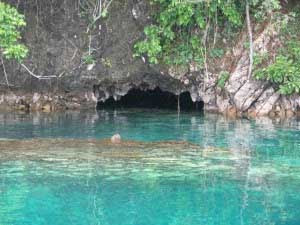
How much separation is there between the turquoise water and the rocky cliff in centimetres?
264

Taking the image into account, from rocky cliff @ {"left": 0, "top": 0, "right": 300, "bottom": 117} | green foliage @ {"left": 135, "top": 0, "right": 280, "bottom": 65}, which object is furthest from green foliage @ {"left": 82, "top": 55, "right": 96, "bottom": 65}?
green foliage @ {"left": 135, "top": 0, "right": 280, "bottom": 65}

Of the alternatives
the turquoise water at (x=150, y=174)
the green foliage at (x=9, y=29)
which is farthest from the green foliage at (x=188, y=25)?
the green foliage at (x=9, y=29)

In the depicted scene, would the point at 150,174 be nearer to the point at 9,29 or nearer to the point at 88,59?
the point at 9,29

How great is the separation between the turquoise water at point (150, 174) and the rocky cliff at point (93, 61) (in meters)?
2.64

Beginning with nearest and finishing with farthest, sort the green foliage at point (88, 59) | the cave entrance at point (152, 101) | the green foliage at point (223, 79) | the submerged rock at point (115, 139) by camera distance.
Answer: the submerged rock at point (115, 139)
the green foliage at point (223, 79)
the green foliage at point (88, 59)
the cave entrance at point (152, 101)

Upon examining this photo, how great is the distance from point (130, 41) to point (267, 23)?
389 cm

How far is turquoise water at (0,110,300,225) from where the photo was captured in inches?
308

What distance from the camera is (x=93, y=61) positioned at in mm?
18516

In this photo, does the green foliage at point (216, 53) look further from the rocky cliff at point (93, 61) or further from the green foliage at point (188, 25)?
the rocky cliff at point (93, 61)

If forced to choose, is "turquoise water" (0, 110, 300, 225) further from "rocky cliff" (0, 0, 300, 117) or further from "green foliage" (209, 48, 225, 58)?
"green foliage" (209, 48, 225, 58)

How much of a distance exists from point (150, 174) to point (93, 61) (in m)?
9.15

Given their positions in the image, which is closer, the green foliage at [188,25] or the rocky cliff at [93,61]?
the green foliage at [188,25]

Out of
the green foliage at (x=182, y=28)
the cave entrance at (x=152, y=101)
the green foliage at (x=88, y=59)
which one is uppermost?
the green foliage at (x=182, y=28)

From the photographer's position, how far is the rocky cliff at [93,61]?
1811 cm
